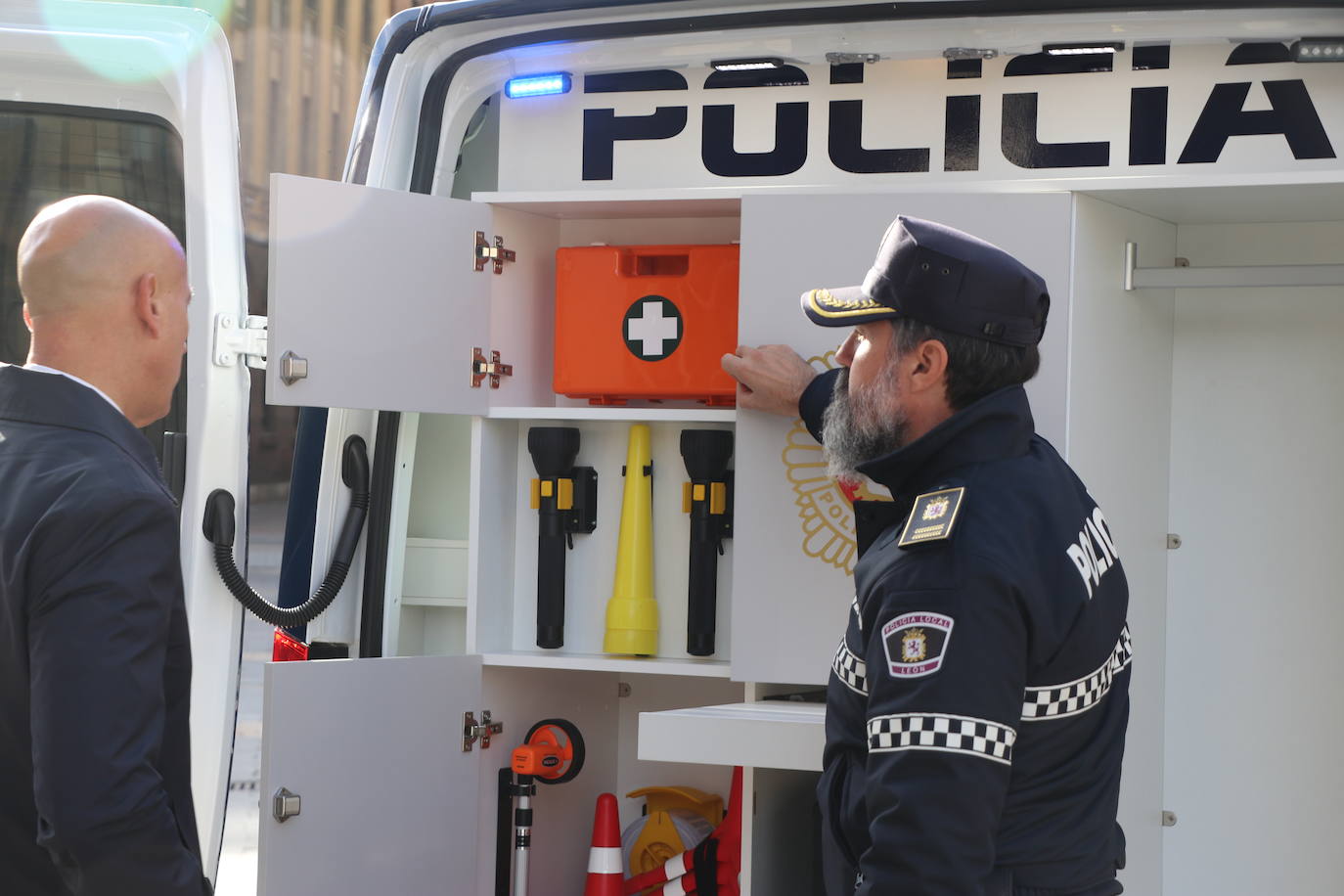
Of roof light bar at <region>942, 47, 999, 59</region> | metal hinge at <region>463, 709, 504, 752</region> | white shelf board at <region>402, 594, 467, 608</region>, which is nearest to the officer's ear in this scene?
roof light bar at <region>942, 47, 999, 59</region>

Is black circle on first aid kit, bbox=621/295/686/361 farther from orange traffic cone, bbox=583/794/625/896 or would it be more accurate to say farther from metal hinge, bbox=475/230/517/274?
orange traffic cone, bbox=583/794/625/896

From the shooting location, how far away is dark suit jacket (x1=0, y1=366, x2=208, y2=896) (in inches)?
69.0

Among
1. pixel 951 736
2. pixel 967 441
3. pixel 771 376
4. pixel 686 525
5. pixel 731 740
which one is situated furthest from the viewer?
pixel 686 525

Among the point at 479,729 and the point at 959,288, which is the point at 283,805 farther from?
the point at 959,288

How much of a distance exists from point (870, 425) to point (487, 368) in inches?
58.9

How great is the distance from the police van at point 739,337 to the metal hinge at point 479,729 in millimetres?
31

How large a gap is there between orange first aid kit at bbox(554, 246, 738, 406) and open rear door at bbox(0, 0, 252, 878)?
68 cm

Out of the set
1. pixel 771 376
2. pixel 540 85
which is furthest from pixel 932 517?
pixel 540 85

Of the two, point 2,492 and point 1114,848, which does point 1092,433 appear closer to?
point 1114,848

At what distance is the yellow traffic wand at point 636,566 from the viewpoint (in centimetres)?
344

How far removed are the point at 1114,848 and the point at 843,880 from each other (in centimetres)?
35

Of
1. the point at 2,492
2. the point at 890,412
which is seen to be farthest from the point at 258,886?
the point at 890,412

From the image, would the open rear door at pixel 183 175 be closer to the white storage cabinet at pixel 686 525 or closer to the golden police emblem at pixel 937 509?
the white storage cabinet at pixel 686 525

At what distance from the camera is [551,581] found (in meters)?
3.49
